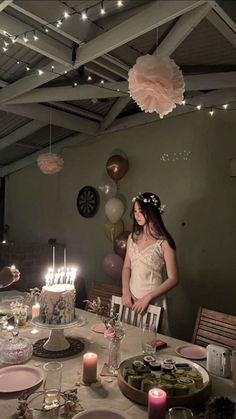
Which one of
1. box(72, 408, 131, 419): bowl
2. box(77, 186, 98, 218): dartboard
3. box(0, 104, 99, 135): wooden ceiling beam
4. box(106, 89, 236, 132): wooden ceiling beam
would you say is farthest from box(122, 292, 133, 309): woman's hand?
box(0, 104, 99, 135): wooden ceiling beam

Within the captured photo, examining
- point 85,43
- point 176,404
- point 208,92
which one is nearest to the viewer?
point 176,404

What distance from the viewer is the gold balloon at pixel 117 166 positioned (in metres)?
4.35

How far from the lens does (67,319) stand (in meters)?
1.76

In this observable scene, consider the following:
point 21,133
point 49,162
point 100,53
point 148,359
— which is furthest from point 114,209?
point 148,359

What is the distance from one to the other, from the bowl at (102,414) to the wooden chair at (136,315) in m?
1.07

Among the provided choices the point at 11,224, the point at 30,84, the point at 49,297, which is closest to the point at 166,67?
the point at 49,297

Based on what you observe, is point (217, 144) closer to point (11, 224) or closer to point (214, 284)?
point (214, 284)

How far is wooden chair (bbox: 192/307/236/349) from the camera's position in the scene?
2070 mm

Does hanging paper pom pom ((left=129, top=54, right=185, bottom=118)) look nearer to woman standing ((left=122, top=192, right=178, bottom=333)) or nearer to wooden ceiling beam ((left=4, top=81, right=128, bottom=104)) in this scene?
woman standing ((left=122, top=192, right=178, bottom=333))

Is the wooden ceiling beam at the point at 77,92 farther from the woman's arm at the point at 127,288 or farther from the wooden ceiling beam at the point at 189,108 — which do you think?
the woman's arm at the point at 127,288

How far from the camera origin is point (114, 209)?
4344mm

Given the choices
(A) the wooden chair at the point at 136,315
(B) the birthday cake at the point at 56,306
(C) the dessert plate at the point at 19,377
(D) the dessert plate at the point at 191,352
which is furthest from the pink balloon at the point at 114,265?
(C) the dessert plate at the point at 19,377

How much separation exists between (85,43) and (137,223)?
1.48m

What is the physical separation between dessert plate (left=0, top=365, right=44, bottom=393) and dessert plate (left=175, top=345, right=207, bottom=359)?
754 millimetres
